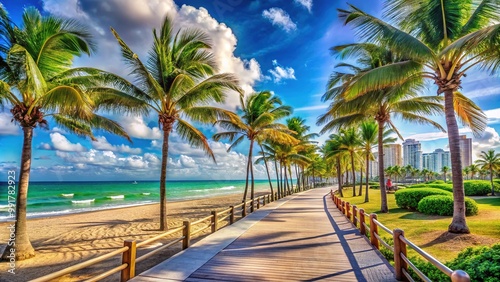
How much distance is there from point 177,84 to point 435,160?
150 meters

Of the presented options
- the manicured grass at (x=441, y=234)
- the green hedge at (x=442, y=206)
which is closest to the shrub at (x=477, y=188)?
the manicured grass at (x=441, y=234)

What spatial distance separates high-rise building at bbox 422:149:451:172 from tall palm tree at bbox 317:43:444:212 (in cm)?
13503

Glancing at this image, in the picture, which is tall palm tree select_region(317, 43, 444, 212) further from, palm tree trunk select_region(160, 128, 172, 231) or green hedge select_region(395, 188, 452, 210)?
palm tree trunk select_region(160, 128, 172, 231)

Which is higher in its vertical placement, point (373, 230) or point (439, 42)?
point (439, 42)

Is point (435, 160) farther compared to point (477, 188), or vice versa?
point (435, 160)

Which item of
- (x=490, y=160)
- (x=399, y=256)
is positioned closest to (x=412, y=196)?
(x=399, y=256)

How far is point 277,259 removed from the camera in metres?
6.30

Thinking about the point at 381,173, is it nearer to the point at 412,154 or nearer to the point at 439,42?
the point at 439,42

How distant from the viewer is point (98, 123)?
35.5ft

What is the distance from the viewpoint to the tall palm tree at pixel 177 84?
11.4m

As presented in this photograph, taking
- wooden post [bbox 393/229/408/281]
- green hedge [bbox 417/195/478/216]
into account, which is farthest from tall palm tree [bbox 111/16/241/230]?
green hedge [bbox 417/195/478/216]

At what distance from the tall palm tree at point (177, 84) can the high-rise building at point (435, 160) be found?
469 feet

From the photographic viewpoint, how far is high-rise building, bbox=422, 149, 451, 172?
418 feet

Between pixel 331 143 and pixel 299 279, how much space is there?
26108mm
